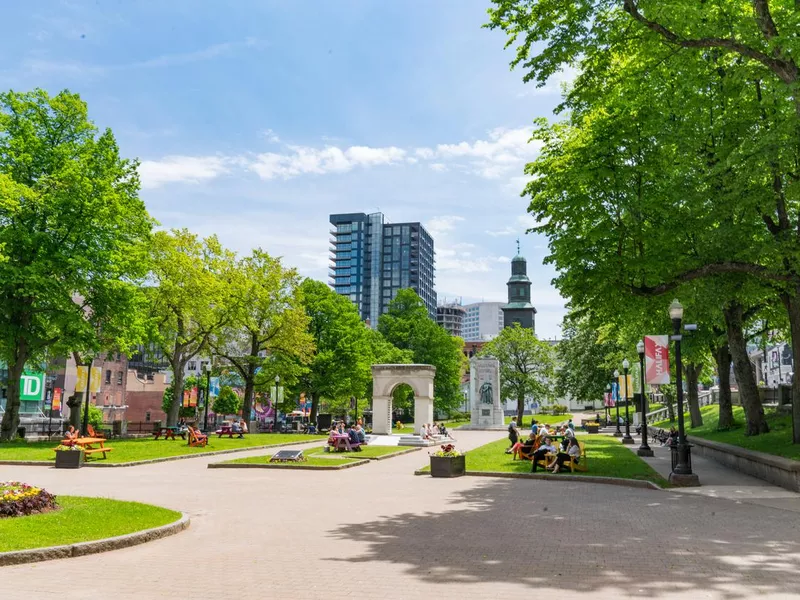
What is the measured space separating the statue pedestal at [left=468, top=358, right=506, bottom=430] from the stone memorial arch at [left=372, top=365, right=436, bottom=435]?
833 inches

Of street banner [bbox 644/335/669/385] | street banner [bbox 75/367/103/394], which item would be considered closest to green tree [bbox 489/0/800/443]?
street banner [bbox 644/335/669/385]

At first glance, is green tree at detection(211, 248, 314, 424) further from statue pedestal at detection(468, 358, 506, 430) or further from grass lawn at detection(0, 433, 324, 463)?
statue pedestal at detection(468, 358, 506, 430)

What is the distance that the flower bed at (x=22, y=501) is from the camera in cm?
1086

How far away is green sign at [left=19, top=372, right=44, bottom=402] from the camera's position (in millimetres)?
56312

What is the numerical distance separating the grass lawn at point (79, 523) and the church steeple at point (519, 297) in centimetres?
10190

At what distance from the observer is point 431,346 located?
76.4 metres

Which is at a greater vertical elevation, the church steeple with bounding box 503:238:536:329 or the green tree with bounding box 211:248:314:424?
the church steeple with bounding box 503:238:536:329

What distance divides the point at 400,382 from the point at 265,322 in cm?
1140

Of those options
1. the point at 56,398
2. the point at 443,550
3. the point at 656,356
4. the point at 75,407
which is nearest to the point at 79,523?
the point at 443,550

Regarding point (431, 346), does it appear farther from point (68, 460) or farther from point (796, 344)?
point (796, 344)

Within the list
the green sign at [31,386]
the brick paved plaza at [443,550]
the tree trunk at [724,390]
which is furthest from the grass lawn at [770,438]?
the green sign at [31,386]

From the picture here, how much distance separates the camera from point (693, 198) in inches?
677

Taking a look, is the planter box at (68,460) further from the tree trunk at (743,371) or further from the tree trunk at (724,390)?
the tree trunk at (724,390)

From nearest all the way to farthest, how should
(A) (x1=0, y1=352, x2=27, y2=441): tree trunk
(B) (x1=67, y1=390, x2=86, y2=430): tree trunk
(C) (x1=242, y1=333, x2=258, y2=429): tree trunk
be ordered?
(A) (x1=0, y1=352, x2=27, y2=441): tree trunk
(B) (x1=67, y1=390, x2=86, y2=430): tree trunk
(C) (x1=242, y1=333, x2=258, y2=429): tree trunk
